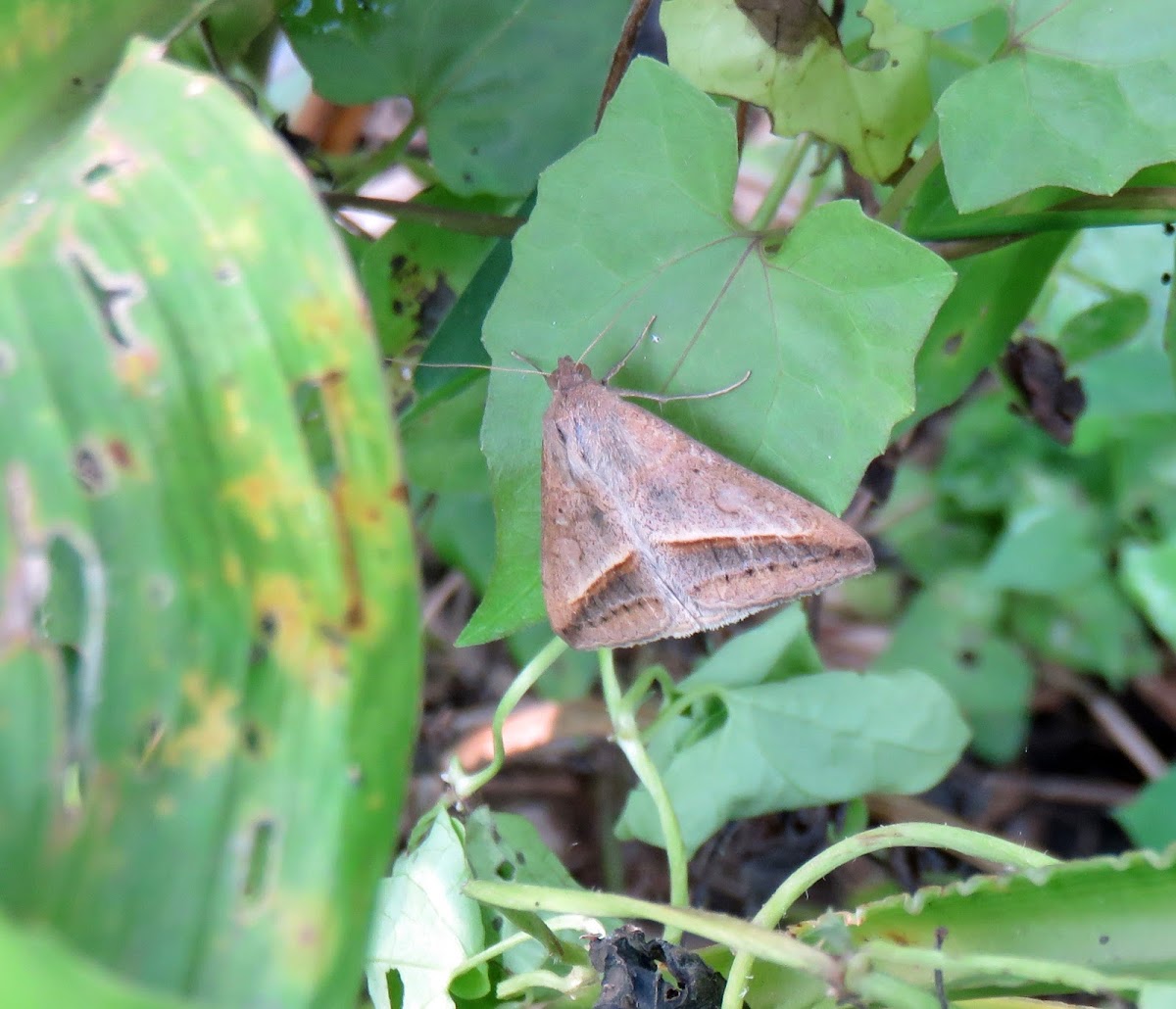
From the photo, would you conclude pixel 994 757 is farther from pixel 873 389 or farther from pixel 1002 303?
pixel 873 389

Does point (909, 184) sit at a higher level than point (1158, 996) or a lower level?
higher

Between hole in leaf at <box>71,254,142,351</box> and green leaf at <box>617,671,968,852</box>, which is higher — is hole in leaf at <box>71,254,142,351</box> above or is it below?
above

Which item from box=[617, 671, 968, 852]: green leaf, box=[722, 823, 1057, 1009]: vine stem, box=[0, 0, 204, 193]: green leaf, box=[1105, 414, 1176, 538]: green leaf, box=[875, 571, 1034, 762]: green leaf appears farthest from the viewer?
box=[875, 571, 1034, 762]: green leaf

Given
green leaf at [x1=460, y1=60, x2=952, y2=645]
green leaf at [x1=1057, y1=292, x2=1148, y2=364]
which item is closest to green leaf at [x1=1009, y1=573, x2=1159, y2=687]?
green leaf at [x1=1057, y1=292, x2=1148, y2=364]

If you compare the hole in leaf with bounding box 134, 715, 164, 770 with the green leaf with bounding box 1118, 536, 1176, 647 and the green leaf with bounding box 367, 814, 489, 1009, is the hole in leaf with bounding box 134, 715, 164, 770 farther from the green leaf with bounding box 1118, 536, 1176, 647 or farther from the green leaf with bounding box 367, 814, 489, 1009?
the green leaf with bounding box 1118, 536, 1176, 647

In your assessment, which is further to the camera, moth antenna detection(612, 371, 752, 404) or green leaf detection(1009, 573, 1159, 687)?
green leaf detection(1009, 573, 1159, 687)

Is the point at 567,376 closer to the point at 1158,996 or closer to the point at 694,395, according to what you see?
the point at 694,395

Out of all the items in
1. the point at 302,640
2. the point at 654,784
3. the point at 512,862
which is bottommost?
the point at 512,862

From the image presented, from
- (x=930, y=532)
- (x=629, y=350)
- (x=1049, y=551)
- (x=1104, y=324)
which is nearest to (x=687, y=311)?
(x=629, y=350)

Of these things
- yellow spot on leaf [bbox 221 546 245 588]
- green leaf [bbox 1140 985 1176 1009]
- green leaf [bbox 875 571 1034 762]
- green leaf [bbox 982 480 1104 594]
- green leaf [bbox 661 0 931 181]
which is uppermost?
green leaf [bbox 661 0 931 181]
